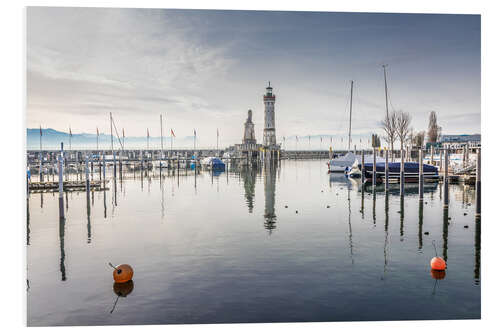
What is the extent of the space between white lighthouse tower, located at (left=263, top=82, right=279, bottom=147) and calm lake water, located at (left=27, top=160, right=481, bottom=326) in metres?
76.8

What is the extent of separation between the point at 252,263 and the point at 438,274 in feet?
15.5

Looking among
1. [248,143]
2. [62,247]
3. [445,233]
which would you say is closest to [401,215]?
[445,233]

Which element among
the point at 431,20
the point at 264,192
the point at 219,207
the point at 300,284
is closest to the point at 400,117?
the point at 264,192

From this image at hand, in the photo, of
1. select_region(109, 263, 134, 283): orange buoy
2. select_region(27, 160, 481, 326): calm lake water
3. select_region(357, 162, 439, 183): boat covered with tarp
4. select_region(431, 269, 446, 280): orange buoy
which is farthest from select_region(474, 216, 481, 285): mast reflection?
select_region(357, 162, 439, 183): boat covered with tarp

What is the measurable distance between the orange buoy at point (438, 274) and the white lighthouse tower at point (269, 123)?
8667 centimetres

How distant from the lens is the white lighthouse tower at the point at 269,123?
315 ft

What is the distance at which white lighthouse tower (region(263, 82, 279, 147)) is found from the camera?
96062mm

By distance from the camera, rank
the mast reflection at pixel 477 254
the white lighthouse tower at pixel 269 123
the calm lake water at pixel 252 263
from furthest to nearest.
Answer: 1. the white lighthouse tower at pixel 269 123
2. the mast reflection at pixel 477 254
3. the calm lake water at pixel 252 263

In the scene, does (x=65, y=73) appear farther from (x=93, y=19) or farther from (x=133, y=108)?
(x=133, y=108)

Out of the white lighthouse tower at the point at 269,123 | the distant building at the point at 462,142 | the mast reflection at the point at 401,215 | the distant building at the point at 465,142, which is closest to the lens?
the mast reflection at the point at 401,215

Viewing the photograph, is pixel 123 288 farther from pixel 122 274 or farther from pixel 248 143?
pixel 248 143

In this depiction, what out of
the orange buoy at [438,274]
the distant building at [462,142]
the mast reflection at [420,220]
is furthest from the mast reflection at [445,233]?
the distant building at [462,142]

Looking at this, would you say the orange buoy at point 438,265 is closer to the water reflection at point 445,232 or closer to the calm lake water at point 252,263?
the calm lake water at point 252,263

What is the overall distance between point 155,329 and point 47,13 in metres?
7.94
